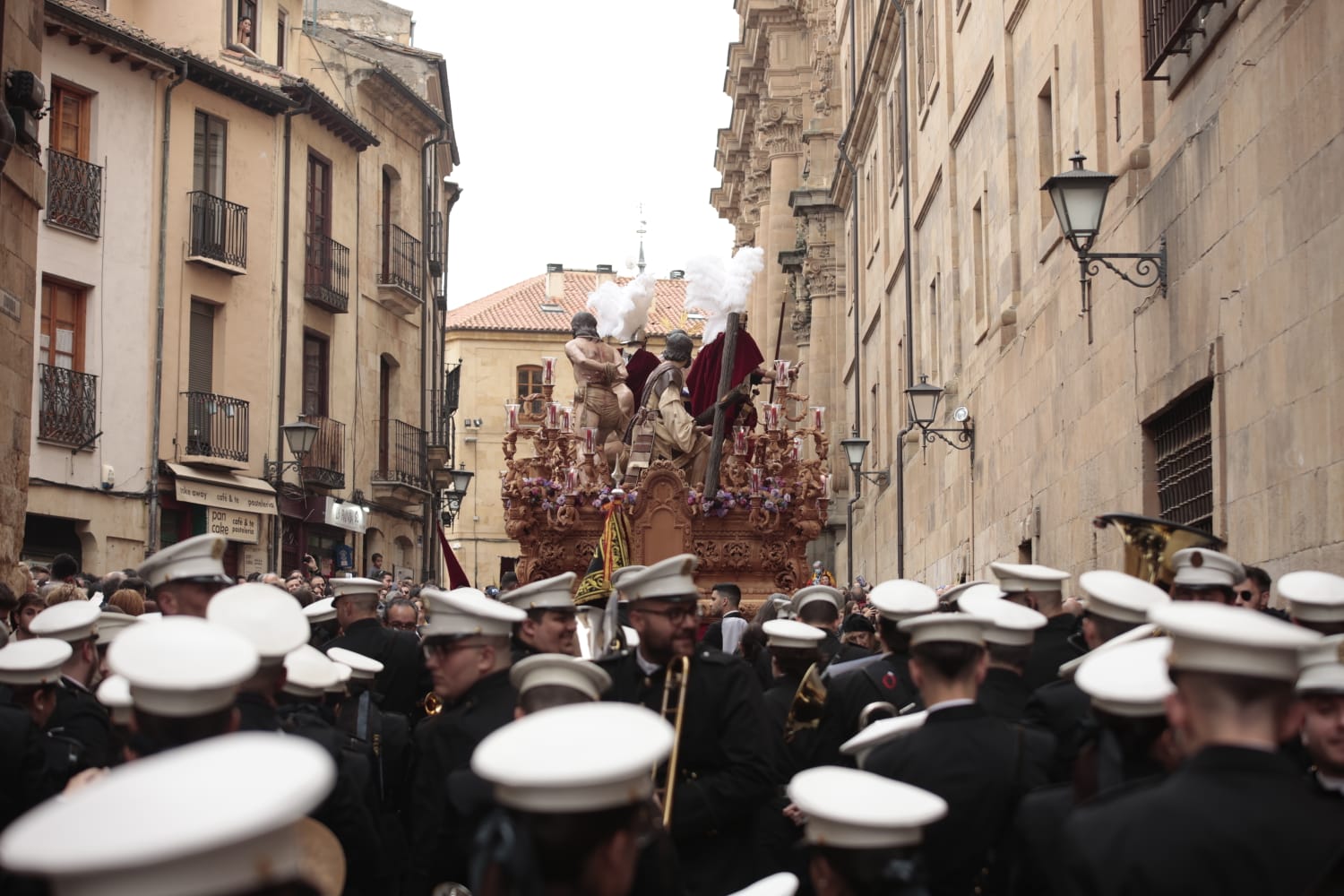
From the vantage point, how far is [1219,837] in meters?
3.38

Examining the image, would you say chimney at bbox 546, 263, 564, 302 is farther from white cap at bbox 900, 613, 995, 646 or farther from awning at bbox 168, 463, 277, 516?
white cap at bbox 900, 613, 995, 646

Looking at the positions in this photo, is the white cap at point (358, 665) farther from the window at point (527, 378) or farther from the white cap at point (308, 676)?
the window at point (527, 378)

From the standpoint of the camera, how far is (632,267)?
274 ft

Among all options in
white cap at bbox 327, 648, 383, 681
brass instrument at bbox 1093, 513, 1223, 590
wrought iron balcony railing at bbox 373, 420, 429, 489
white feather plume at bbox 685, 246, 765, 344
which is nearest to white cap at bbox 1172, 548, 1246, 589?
brass instrument at bbox 1093, 513, 1223, 590

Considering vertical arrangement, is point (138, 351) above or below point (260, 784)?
above

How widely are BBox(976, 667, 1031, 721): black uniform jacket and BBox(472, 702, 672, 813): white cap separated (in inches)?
112

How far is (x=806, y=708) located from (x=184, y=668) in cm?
408

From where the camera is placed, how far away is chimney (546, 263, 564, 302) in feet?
252

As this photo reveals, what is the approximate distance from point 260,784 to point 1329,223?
7815mm

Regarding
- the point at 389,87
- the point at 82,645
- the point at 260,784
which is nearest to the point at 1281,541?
the point at 82,645

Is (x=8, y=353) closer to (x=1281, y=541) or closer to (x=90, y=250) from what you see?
(x=1281, y=541)

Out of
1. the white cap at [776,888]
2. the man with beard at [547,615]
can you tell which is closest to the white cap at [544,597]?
the man with beard at [547,615]

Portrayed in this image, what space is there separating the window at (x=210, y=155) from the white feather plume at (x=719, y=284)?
1179 centimetres

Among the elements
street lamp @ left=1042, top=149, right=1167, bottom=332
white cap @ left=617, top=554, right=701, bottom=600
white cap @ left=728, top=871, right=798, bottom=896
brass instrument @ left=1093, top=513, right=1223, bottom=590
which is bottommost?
white cap @ left=728, top=871, right=798, bottom=896
